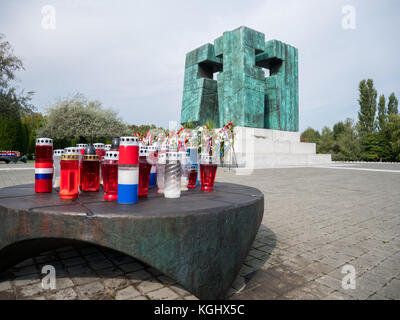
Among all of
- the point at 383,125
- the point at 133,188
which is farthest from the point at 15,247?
the point at 383,125

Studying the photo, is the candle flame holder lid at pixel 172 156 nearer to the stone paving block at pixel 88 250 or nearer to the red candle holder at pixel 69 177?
the red candle holder at pixel 69 177

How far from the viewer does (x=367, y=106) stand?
30.2 metres

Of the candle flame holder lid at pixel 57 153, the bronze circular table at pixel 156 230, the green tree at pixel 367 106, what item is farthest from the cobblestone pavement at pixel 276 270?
the green tree at pixel 367 106

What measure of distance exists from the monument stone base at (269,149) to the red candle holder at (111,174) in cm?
1253

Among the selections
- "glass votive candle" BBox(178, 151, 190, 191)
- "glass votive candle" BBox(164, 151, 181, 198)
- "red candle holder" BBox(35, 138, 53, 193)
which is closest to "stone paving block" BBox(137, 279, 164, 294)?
"glass votive candle" BBox(164, 151, 181, 198)

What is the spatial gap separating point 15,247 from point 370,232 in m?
3.67

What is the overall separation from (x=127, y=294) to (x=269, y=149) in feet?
51.8

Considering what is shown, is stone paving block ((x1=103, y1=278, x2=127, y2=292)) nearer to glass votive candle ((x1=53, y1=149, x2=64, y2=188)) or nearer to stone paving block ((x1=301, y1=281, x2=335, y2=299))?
glass votive candle ((x1=53, y1=149, x2=64, y2=188))

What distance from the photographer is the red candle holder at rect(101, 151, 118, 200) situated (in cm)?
158

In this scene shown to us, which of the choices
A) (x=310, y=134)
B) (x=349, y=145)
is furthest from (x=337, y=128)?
(x=349, y=145)

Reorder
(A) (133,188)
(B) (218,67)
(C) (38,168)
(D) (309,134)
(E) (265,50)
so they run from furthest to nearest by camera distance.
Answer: (D) (309,134) → (B) (218,67) → (E) (265,50) → (C) (38,168) → (A) (133,188)

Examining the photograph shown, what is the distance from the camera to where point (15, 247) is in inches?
61.2
